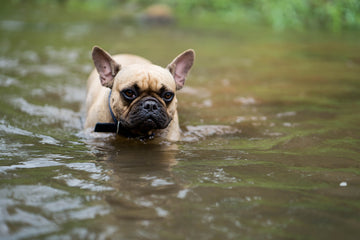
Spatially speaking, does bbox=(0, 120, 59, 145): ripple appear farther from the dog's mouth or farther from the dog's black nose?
the dog's black nose

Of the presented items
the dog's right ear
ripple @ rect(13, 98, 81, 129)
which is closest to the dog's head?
the dog's right ear

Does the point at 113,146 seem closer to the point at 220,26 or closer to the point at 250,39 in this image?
the point at 250,39

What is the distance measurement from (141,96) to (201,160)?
1.04 metres

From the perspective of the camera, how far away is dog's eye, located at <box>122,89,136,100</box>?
4500 millimetres

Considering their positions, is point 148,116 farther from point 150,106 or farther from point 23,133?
point 23,133

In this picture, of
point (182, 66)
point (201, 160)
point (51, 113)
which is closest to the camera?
point (201, 160)

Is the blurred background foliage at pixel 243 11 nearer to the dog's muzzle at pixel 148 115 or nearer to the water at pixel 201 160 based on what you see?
the water at pixel 201 160

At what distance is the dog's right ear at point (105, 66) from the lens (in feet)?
15.8

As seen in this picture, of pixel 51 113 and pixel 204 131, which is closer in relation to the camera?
pixel 204 131

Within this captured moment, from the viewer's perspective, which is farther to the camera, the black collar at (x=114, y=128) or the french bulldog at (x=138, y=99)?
the black collar at (x=114, y=128)

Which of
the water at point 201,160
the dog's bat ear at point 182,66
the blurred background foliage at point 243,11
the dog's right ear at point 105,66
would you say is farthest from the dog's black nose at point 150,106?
the blurred background foliage at point 243,11

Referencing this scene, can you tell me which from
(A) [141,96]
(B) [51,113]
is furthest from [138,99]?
(B) [51,113]

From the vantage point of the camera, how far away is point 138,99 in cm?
448

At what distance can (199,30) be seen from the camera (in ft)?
44.9
